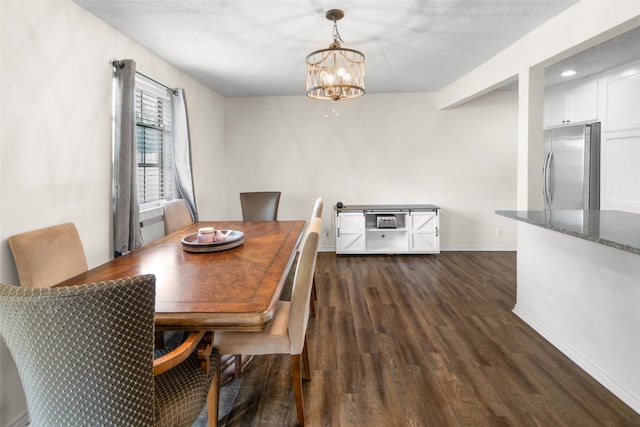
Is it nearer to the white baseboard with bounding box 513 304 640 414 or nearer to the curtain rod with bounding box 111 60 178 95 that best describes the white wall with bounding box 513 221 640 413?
the white baseboard with bounding box 513 304 640 414

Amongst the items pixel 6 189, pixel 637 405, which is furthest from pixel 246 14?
pixel 637 405

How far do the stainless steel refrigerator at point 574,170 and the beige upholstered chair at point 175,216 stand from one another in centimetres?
387

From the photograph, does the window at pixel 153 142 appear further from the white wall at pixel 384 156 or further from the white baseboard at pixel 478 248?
the white baseboard at pixel 478 248

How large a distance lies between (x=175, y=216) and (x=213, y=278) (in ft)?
5.85

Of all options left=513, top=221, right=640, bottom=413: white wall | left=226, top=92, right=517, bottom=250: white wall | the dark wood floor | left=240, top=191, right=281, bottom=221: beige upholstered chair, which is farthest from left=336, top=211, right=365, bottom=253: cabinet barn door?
left=513, top=221, right=640, bottom=413: white wall

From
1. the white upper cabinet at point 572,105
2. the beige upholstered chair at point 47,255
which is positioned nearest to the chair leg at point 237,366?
the beige upholstered chair at point 47,255

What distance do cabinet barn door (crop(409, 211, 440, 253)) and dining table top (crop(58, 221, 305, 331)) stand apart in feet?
9.30

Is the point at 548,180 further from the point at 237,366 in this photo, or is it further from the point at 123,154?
the point at 123,154

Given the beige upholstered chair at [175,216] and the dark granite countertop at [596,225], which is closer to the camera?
the dark granite countertop at [596,225]

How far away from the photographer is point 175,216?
3.24m

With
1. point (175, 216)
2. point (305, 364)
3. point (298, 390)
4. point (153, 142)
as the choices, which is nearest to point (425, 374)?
point (305, 364)

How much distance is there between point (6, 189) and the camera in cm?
182

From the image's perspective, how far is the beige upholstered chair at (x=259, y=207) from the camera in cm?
413

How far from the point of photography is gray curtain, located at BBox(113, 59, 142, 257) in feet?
8.63
